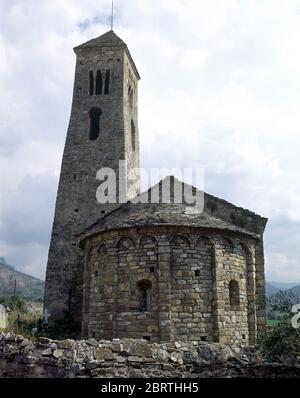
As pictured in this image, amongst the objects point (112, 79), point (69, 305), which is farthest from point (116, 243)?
point (112, 79)

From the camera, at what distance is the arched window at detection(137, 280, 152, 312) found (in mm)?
12617

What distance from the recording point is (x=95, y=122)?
24156 mm

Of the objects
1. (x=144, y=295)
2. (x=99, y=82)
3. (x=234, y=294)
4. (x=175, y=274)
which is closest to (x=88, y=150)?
(x=99, y=82)

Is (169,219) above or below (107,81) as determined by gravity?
below

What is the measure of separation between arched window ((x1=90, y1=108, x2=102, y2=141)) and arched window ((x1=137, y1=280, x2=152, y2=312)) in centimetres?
1271

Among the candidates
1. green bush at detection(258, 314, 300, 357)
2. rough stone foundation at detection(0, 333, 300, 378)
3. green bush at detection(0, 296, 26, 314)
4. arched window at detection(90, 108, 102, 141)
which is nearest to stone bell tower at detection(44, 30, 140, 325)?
arched window at detection(90, 108, 102, 141)

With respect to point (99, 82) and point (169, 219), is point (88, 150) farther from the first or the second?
point (169, 219)

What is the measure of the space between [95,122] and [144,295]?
45.5ft

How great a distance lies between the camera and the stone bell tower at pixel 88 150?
20859 mm

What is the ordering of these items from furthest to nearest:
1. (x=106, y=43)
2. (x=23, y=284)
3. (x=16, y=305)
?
(x=23, y=284) < (x=16, y=305) < (x=106, y=43)

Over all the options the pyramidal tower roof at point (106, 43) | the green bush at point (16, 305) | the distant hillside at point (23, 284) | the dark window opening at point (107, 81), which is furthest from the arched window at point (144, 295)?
the distant hillside at point (23, 284)

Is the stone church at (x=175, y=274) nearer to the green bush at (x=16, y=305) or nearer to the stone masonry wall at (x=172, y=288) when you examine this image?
the stone masonry wall at (x=172, y=288)

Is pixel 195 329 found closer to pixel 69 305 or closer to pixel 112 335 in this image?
pixel 112 335

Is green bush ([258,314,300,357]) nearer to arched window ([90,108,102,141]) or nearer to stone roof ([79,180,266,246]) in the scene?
stone roof ([79,180,266,246])
